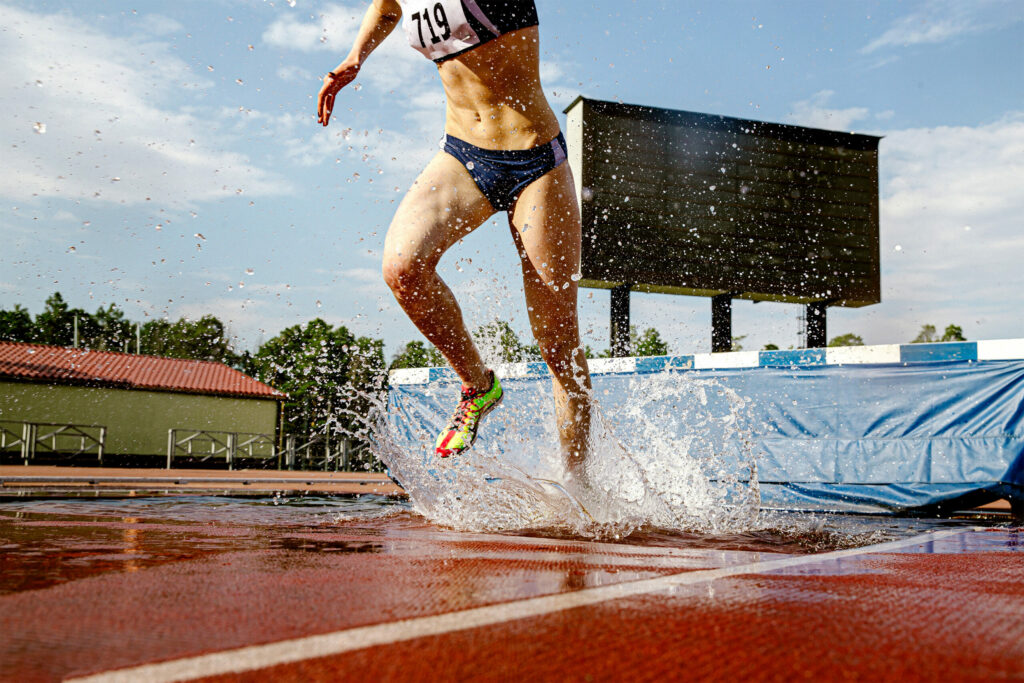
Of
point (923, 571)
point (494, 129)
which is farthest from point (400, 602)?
point (494, 129)

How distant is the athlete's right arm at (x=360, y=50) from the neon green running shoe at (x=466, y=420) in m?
1.25

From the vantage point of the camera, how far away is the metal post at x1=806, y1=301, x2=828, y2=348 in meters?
19.3

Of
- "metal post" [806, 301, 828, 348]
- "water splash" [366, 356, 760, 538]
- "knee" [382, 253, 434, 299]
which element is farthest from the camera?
"metal post" [806, 301, 828, 348]

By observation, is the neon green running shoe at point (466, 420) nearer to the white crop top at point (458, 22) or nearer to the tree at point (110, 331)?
the white crop top at point (458, 22)

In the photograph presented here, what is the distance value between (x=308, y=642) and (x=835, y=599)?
93 centimetres

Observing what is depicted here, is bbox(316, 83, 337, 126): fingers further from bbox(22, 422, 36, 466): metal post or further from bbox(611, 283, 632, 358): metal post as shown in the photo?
bbox(22, 422, 36, 466): metal post

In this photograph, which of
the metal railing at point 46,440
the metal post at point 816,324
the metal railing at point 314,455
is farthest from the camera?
the metal railing at point 314,455

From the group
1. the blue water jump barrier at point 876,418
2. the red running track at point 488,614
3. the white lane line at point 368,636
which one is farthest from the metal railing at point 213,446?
the white lane line at point 368,636

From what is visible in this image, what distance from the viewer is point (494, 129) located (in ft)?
9.57

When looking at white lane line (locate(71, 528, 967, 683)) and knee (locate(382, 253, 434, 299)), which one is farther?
knee (locate(382, 253, 434, 299))

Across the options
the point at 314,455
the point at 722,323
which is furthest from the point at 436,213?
the point at 314,455

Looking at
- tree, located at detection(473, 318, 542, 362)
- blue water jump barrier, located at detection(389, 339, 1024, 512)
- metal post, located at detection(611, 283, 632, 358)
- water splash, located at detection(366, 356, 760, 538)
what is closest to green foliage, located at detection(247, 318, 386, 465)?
metal post, located at detection(611, 283, 632, 358)

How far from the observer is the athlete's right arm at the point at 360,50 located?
10.4ft

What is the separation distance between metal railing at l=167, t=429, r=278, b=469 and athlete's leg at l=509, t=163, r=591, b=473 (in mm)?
19542
